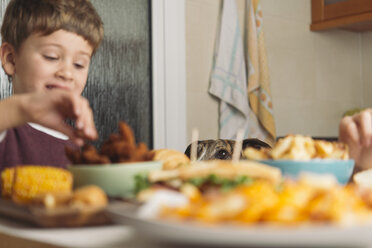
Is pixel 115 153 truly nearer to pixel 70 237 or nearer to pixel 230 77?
pixel 70 237

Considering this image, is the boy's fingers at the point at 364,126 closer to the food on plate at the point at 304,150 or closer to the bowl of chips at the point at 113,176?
the food on plate at the point at 304,150

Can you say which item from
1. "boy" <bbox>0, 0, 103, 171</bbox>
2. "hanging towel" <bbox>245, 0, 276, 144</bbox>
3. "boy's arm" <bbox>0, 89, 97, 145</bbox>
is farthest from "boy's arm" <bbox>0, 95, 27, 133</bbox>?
"hanging towel" <bbox>245, 0, 276, 144</bbox>

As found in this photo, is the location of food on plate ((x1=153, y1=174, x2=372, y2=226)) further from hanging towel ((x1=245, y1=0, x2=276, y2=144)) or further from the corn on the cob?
hanging towel ((x1=245, y1=0, x2=276, y2=144))

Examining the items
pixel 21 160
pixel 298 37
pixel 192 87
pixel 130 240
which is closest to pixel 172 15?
pixel 192 87

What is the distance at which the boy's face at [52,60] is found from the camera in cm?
148

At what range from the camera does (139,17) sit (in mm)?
2268

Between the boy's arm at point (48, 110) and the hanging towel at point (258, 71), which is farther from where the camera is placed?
the hanging towel at point (258, 71)

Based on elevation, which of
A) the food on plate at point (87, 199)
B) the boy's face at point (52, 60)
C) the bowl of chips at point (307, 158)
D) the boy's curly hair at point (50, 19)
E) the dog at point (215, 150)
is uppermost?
the boy's curly hair at point (50, 19)

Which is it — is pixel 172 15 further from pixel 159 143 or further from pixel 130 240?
pixel 130 240

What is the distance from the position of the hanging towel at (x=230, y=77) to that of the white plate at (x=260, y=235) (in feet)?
6.42

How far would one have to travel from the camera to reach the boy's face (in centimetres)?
148

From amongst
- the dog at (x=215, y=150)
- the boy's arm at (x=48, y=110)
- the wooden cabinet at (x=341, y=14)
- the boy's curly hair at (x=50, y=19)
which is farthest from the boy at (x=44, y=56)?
the wooden cabinet at (x=341, y=14)

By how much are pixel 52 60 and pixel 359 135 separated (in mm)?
985

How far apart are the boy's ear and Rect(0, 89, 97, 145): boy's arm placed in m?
0.83
